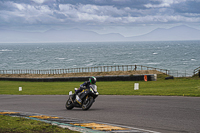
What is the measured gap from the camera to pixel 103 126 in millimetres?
8516

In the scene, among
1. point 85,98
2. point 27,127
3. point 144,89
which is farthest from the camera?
point 144,89

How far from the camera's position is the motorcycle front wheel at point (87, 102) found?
11.8 meters

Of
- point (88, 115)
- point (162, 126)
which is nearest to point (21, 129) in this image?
point (88, 115)

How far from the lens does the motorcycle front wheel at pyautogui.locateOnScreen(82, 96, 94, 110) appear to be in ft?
38.8

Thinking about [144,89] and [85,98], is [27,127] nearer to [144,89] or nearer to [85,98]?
[85,98]

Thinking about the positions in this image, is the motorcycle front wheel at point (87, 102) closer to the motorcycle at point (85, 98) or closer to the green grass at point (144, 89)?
the motorcycle at point (85, 98)

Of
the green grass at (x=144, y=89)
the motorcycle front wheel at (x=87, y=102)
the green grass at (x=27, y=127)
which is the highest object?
the motorcycle front wheel at (x=87, y=102)

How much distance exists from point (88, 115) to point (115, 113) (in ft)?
3.52

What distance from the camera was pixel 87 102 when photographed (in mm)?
12008

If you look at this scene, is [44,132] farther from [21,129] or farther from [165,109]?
[165,109]

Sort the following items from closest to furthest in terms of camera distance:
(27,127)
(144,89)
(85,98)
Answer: (27,127), (85,98), (144,89)

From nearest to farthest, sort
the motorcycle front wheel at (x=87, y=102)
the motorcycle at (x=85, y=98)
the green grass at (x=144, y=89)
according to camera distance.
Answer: the motorcycle at (x=85, y=98) < the motorcycle front wheel at (x=87, y=102) < the green grass at (x=144, y=89)

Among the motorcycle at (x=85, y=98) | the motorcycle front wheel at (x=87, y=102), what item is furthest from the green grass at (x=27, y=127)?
the motorcycle front wheel at (x=87, y=102)

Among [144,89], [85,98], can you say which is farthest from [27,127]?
[144,89]
